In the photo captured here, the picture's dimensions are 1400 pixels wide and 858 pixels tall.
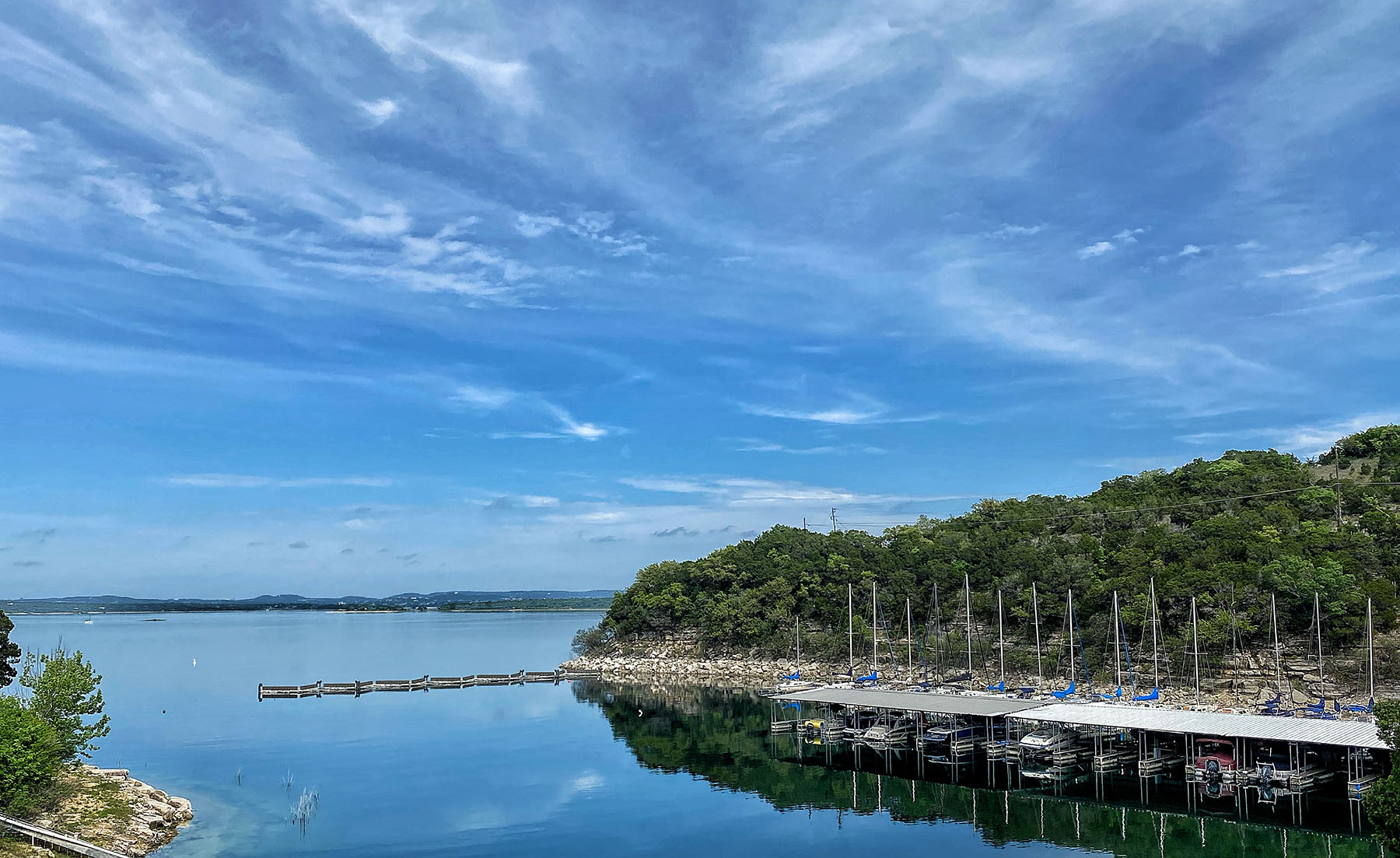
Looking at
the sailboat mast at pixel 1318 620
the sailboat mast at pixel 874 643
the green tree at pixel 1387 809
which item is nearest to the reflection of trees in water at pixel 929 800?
the green tree at pixel 1387 809

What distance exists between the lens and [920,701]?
55.3 meters

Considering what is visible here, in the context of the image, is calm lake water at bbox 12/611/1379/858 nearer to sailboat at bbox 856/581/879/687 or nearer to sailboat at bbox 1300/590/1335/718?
sailboat at bbox 856/581/879/687

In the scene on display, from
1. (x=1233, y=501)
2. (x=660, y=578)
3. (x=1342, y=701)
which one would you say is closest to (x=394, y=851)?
(x=1342, y=701)

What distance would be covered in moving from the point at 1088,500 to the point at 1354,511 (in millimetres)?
23590

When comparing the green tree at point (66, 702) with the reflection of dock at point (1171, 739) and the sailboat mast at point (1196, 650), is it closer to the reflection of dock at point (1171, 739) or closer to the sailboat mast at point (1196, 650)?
the reflection of dock at point (1171, 739)

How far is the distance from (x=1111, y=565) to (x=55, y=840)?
7332 centimetres

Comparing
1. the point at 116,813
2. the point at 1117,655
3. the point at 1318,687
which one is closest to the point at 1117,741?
the point at 1117,655

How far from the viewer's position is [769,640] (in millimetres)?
94250

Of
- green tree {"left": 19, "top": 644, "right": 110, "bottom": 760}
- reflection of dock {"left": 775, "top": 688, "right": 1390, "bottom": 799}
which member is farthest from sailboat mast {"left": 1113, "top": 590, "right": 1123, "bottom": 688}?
green tree {"left": 19, "top": 644, "right": 110, "bottom": 760}

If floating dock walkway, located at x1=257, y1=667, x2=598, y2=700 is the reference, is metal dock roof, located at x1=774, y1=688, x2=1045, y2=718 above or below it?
above

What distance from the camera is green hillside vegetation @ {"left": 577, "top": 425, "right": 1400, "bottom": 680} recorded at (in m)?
67.1

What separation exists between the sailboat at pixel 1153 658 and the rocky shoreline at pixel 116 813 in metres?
51.1

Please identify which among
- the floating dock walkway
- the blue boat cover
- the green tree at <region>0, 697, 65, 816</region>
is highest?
the green tree at <region>0, 697, 65, 816</region>

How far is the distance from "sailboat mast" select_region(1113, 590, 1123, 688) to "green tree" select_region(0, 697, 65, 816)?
5809 cm
